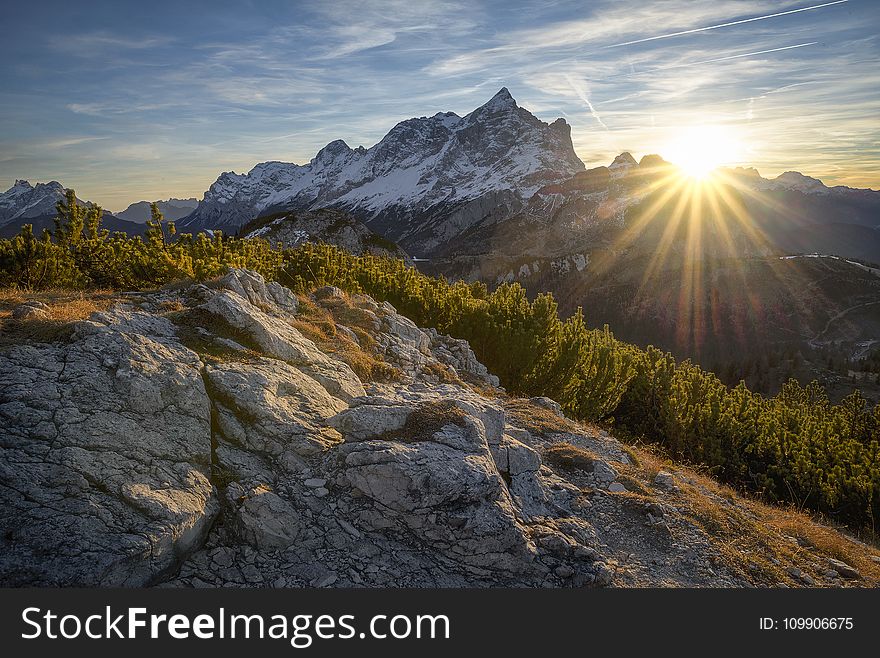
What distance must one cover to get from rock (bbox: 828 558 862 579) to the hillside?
0.07 ft

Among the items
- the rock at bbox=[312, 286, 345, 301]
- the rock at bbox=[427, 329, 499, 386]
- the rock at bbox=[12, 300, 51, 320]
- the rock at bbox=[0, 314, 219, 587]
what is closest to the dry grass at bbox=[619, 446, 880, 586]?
the rock at bbox=[427, 329, 499, 386]

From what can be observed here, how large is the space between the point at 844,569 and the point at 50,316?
16227 mm

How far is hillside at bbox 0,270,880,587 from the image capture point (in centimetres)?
612

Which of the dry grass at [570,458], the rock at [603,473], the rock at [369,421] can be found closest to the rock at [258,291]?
the rock at [369,421]

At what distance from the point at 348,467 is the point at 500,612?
10.2 feet

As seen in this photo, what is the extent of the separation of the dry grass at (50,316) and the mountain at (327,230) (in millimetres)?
111810

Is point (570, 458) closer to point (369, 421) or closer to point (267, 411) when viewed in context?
point (369, 421)

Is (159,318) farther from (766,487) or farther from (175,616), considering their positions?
(766,487)

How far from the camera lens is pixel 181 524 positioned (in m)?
6.25

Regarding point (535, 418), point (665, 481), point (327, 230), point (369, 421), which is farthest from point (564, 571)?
point (327, 230)

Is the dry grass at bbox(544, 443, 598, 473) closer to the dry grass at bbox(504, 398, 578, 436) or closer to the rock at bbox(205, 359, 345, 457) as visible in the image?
the dry grass at bbox(504, 398, 578, 436)

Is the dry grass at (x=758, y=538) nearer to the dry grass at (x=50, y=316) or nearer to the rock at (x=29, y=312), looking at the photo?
the dry grass at (x=50, y=316)

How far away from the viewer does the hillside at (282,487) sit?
6125mm

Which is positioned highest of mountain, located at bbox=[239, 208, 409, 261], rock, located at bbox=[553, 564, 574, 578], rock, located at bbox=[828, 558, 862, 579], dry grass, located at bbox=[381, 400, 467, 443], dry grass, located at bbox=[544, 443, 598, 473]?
mountain, located at bbox=[239, 208, 409, 261]
